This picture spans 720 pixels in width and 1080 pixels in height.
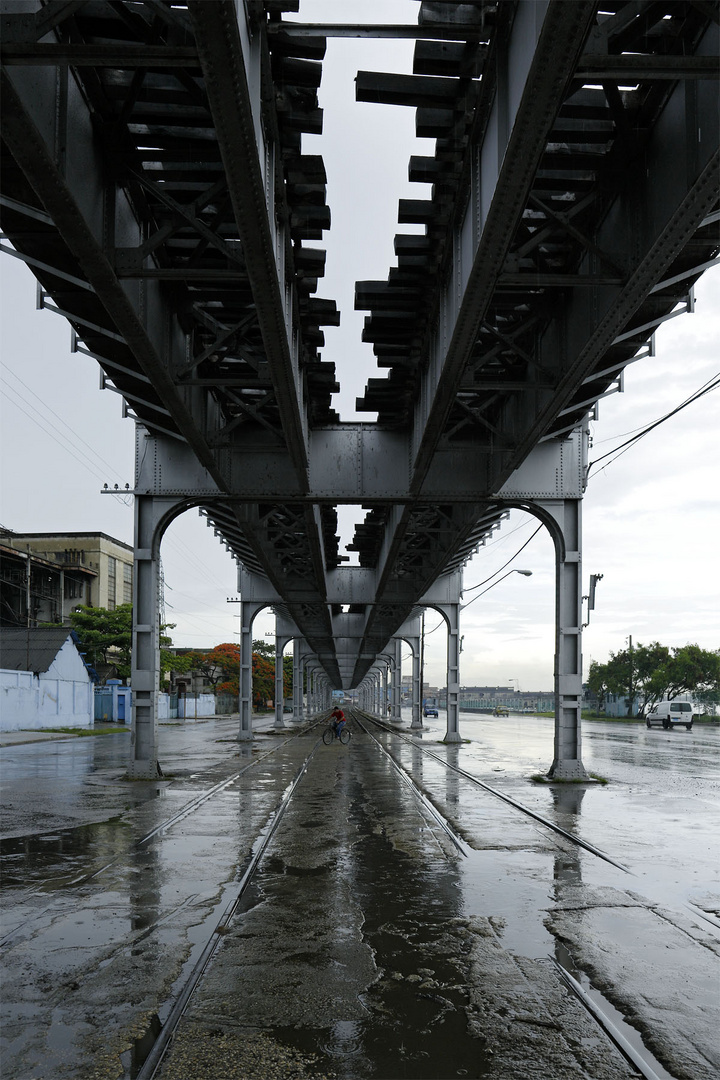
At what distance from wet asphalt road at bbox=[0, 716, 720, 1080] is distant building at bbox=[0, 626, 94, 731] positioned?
103 ft

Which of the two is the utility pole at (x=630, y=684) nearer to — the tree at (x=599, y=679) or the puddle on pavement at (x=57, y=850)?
the tree at (x=599, y=679)

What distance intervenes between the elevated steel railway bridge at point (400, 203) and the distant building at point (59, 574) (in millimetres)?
51624

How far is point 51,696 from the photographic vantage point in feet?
160

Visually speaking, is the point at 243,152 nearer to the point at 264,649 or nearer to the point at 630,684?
the point at 630,684

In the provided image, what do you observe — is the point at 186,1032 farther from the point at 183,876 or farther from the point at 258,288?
the point at 258,288

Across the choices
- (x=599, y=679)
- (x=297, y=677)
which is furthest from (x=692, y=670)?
(x=297, y=677)

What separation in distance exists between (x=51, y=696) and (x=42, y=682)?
149 centimetres

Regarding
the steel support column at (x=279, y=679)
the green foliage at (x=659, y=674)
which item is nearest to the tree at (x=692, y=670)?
the green foliage at (x=659, y=674)

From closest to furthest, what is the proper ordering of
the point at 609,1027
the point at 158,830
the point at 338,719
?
the point at 609,1027
the point at 158,830
the point at 338,719

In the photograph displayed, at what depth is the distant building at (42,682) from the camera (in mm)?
44469

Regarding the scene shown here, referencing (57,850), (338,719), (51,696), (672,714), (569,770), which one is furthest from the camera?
(672,714)

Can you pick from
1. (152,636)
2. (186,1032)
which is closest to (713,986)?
(186,1032)

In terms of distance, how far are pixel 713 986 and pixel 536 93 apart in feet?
18.5

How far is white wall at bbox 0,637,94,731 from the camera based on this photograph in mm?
44062
